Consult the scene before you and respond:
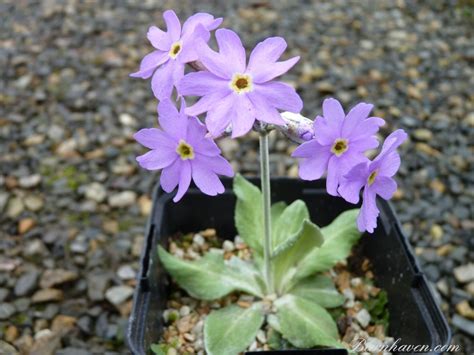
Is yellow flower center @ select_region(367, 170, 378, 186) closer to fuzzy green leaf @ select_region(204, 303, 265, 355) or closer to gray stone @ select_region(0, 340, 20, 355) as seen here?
fuzzy green leaf @ select_region(204, 303, 265, 355)

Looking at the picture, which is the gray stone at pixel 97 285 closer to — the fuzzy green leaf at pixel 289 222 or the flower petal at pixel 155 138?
the fuzzy green leaf at pixel 289 222

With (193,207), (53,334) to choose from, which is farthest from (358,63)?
(53,334)

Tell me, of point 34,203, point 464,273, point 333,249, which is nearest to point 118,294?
point 34,203

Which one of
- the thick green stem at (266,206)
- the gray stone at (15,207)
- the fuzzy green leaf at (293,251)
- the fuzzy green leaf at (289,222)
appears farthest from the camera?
the gray stone at (15,207)

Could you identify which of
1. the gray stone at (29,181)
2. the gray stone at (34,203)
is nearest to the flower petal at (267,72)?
the gray stone at (34,203)

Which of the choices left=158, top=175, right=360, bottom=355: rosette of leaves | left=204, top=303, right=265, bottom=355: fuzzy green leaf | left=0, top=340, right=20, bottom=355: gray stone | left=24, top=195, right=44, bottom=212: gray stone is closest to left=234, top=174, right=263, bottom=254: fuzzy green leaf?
left=158, top=175, right=360, bottom=355: rosette of leaves

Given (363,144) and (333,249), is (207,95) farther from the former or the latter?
(333,249)

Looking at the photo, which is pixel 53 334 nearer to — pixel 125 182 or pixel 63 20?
pixel 125 182
